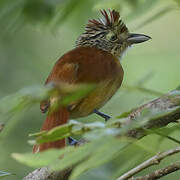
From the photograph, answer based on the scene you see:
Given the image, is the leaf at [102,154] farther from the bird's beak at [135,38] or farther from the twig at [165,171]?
the bird's beak at [135,38]

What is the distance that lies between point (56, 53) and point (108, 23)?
3.00 metres

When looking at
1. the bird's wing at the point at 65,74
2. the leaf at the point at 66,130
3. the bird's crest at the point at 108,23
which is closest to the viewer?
the leaf at the point at 66,130

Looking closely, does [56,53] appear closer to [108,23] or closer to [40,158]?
[108,23]

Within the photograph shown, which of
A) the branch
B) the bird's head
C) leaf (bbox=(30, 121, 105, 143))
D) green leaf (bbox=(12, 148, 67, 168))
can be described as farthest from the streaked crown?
→ green leaf (bbox=(12, 148, 67, 168))

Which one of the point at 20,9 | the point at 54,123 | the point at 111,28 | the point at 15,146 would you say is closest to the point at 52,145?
the point at 54,123

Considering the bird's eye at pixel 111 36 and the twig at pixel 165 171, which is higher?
the bird's eye at pixel 111 36

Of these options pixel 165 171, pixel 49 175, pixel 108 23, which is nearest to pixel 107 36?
pixel 108 23

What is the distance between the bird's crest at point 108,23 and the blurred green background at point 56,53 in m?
0.10

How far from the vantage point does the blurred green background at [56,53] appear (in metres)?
2.76

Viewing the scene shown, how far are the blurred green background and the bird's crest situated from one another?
4.1 inches

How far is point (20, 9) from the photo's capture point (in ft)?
8.68

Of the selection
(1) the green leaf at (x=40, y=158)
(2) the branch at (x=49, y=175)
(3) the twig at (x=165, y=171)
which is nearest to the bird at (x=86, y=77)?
(2) the branch at (x=49, y=175)

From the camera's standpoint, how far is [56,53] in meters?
7.28

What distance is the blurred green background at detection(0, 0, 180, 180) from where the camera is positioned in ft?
9.05
